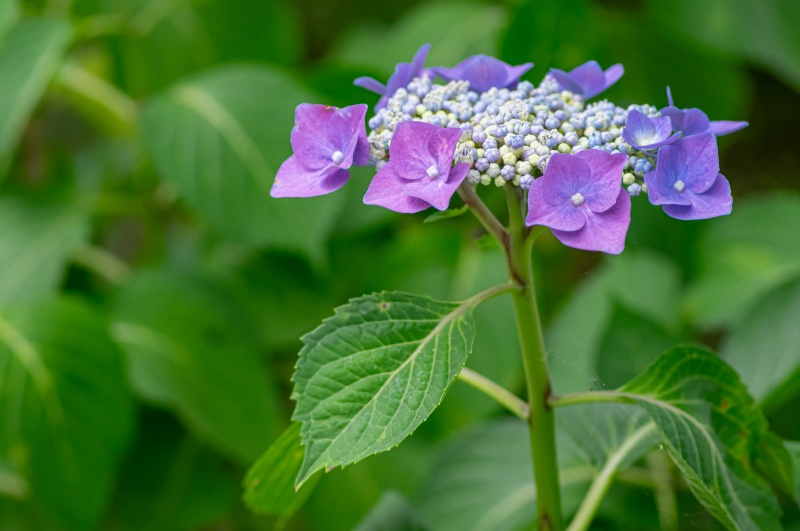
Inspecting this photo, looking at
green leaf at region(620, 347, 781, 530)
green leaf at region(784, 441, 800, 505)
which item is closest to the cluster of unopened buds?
green leaf at region(620, 347, 781, 530)

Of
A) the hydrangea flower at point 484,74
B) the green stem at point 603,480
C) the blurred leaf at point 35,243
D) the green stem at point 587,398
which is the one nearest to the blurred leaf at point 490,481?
the green stem at point 603,480

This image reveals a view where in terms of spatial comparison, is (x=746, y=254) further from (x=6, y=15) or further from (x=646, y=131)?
(x=6, y=15)

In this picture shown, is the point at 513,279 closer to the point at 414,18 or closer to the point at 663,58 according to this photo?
the point at 414,18

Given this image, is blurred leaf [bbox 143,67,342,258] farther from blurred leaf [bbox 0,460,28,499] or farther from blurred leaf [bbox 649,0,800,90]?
blurred leaf [bbox 649,0,800,90]

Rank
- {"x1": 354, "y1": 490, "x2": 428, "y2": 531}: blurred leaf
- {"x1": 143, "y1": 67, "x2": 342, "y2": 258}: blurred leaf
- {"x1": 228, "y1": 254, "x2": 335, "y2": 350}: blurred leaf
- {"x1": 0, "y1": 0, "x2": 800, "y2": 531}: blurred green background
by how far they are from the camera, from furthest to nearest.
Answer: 1. {"x1": 228, "y1": 254, "x2": 335, "y2": 350}: blurred leaf
2. {"x1": 143, "y1": 67, "x2": 342, "y2": 258}: blurred leaf
3. {"x1": 0, "y1": 0, "x2": 800, "y2": 531}: blurred green background
4. {"x1": 354, "y1": 490, "x2": 428, "y2": 531}: blurred leaf

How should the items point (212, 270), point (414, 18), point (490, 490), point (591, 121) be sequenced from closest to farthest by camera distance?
point (591, 121)
point (490, 490)
point (212, 270)
point (414, 18)

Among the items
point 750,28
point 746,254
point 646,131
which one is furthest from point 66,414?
point 750,28

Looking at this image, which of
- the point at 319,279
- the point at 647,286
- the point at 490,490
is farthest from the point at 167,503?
Answer: the point at 647,286
